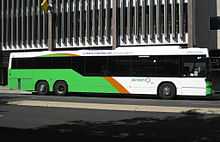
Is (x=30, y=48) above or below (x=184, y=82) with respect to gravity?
above

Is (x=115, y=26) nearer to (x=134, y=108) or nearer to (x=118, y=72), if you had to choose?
(x=118, y=72)

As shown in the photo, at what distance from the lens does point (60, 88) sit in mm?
30969

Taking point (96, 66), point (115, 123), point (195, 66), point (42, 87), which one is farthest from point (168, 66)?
point (115, 123)

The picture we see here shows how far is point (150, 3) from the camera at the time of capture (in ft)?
147

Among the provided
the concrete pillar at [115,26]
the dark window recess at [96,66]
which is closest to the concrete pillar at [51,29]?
the concrete pillar at [115,26]

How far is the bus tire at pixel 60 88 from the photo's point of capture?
3073cm

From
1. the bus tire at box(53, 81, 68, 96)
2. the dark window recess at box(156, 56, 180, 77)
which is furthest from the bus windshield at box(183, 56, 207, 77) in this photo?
the bus tire at box(53, 81, 68, 96)

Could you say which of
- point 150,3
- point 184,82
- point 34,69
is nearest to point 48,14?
point 150,3

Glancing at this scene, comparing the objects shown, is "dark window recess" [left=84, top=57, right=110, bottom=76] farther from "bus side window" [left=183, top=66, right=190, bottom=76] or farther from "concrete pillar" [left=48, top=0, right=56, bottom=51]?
"concrete pillar" [left=48, top=0, right=56, bottom=51]

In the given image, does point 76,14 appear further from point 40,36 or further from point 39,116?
point 39,116

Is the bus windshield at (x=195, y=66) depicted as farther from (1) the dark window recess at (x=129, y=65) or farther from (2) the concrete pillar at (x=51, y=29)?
(2) the concrete pillar at (x=51, y=29)

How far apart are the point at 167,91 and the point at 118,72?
3.34 metres

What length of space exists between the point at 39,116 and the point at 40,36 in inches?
1376

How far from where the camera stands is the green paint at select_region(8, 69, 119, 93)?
1150 inches
